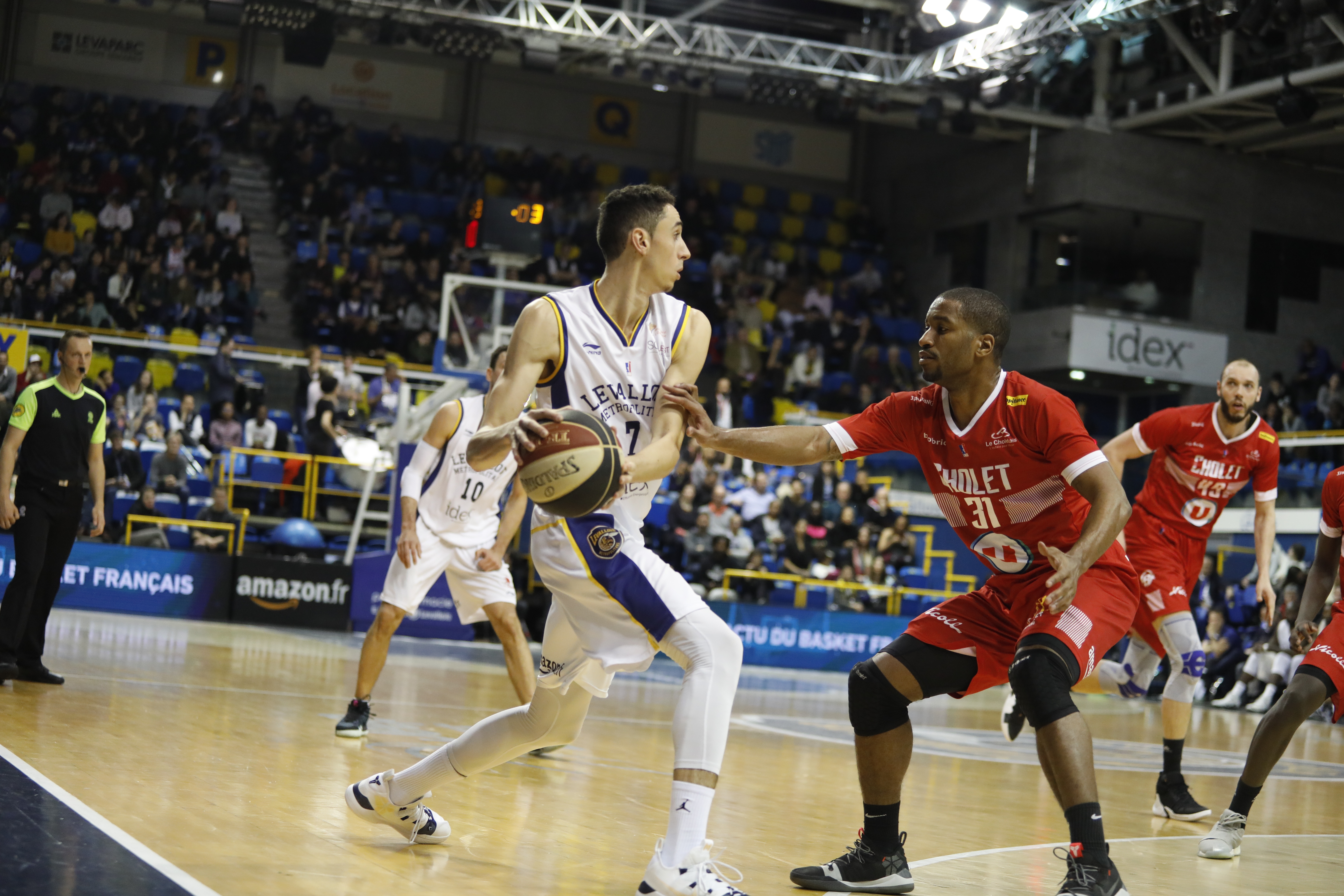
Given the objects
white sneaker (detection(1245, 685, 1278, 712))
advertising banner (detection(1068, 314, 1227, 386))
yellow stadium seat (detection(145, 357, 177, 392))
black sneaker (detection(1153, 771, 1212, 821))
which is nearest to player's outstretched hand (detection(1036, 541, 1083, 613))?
black sneaker (detection(1153, 771, 1212, 821))

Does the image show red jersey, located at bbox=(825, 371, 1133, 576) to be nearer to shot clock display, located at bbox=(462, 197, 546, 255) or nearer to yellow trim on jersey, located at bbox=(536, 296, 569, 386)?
yellow trim on jersey, located at bbox=(536, 296, 569, 386)

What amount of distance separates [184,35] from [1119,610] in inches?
994

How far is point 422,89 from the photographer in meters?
27.5

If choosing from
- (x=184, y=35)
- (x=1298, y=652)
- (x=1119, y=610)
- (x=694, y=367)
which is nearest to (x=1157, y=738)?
(x=1298, y=652)

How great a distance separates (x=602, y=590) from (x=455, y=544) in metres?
3.94

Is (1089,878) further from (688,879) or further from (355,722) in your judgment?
(355,722)

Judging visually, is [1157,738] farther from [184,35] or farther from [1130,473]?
[184,35]

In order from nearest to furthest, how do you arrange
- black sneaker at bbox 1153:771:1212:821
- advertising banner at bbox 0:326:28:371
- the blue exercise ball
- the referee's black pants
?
black sneaker at bbox 1153:771:1212:821, the referee's black pants, the blue exercise ball, advertising banner at bbox 0:326:28:371

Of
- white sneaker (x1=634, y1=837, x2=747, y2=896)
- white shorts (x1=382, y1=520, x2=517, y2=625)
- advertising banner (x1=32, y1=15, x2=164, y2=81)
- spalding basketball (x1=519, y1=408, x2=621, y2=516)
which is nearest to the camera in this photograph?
white sneaker (x1=634, y1=837, x2=747, y2=896)

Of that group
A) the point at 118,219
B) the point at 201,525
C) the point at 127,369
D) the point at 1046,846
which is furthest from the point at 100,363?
the point at 1046,846

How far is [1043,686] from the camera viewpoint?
14.2ft

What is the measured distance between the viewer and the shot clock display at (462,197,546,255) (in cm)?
1513

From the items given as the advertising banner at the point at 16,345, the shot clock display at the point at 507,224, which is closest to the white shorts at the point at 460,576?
the shot clock display at the point at 507,224

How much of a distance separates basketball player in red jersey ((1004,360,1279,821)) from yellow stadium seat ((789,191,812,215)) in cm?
2216
